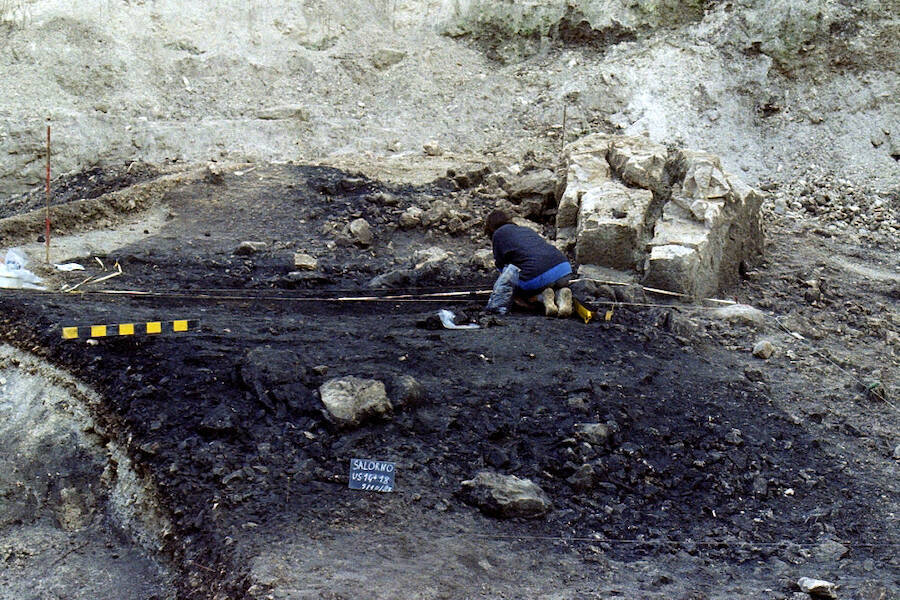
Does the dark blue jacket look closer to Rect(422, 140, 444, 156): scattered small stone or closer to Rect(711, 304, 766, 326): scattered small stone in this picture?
Rect(711, 304, 766, 326): scattered small stone

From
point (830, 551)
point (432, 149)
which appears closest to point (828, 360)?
point (830, 551)

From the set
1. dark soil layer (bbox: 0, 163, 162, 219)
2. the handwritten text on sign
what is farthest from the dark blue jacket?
dark soil layer (bbox: 0, 163, 162, 219)

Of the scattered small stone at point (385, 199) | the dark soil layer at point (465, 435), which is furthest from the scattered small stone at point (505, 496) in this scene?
the scattered small stone at point (385, 199)

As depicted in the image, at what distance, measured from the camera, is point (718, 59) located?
43.0 ft

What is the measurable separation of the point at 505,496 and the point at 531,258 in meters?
2.89

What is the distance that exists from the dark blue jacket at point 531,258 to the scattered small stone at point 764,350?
5.13 feet

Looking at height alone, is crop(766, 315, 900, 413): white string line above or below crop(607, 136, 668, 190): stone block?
below

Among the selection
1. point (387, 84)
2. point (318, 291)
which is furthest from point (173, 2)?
point (318, 291)

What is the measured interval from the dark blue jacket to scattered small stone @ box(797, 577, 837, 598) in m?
3.46

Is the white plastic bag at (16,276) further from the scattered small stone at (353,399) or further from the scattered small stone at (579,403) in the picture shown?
the scattered small stone at (579,403)

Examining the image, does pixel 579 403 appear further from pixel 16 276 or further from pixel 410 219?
pixel 16 276

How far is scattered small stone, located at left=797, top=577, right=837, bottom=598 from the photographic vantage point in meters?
4.09

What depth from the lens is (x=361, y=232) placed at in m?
9.00

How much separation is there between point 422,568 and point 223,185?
6976 millimetres
